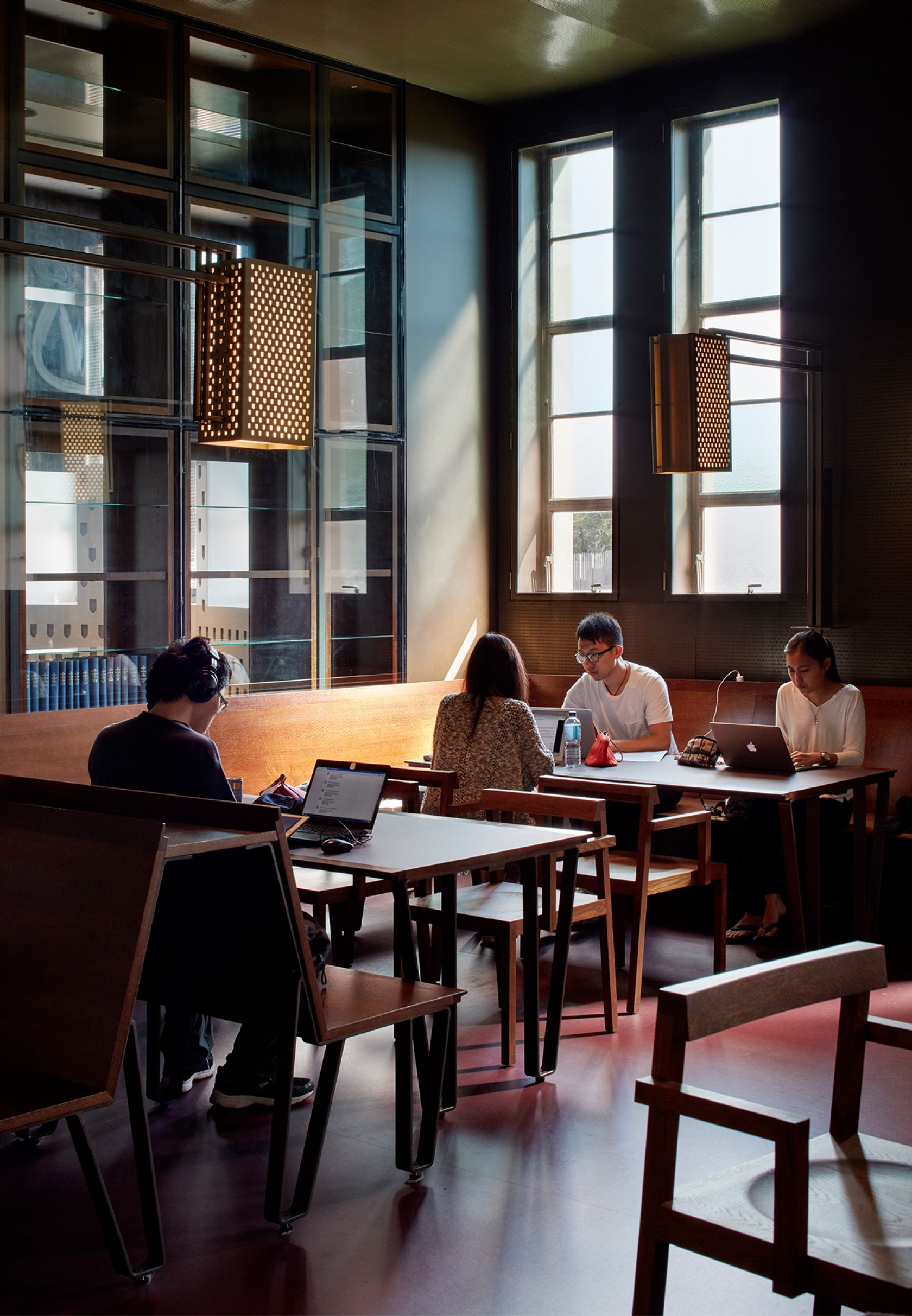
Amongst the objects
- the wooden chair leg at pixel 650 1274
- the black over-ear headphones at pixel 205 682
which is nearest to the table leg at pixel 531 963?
the black over-ear headphones at pixel 205 682

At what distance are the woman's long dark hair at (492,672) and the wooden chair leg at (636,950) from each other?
0.89 m

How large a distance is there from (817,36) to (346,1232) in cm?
622

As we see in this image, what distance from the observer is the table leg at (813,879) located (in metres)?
5.45

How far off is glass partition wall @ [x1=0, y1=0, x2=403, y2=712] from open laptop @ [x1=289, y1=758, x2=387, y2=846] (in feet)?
7.51

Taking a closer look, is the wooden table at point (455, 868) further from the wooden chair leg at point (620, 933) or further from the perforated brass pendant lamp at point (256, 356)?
the perforated brass pendant lamp at point (256, 356)

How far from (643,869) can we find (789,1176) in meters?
2.91

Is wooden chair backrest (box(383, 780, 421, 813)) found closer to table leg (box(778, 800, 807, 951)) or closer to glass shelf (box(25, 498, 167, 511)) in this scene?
table leg (box(778, 800, 807, 951))

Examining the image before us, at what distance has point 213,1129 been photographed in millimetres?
3803

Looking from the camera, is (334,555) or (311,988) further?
(334,555)

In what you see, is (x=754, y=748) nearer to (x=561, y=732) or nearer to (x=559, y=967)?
(x=561, y=732)

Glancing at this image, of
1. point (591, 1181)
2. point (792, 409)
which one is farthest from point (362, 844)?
point (792, 409)

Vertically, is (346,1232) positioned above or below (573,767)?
below

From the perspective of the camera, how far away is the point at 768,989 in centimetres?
231

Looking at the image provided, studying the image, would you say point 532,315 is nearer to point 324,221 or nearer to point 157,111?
point 324,221
